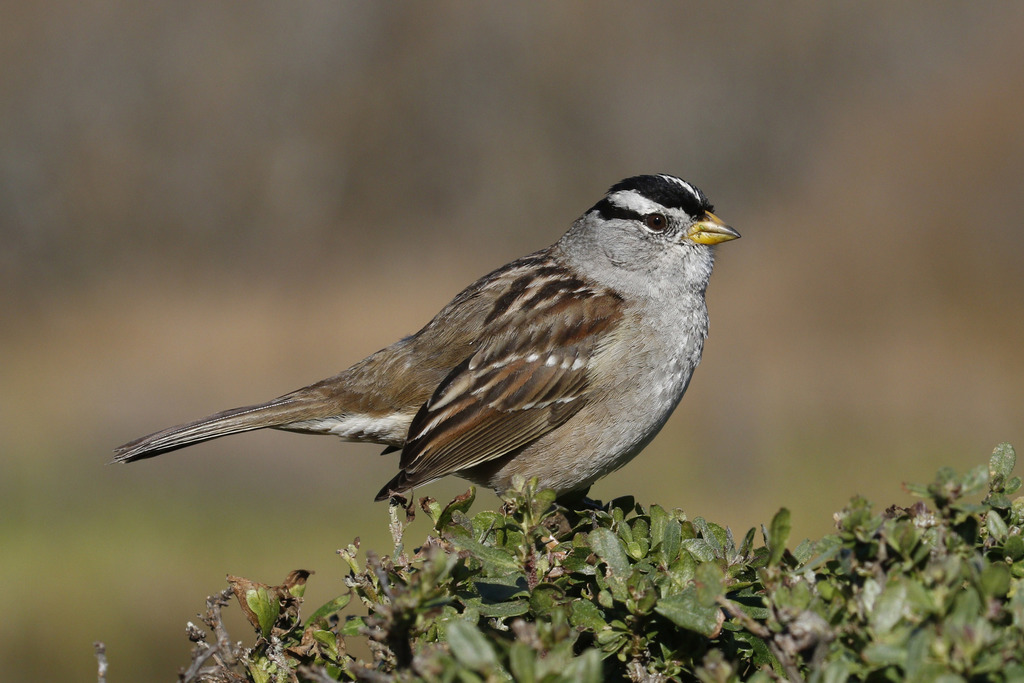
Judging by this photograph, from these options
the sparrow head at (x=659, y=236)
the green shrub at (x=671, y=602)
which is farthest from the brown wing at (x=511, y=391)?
the green shrub at (x=671, y=602)

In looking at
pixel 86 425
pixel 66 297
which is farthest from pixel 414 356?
pixel 66 297

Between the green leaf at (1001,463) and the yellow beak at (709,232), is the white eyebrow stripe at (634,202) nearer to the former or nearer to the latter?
the yellow beak at (709,232)

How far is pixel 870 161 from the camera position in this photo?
14.4m

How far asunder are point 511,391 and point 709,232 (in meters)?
1.06

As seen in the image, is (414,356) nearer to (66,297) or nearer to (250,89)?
(66,297)

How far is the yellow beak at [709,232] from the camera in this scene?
14.0 feet

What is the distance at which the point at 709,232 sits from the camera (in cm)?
429

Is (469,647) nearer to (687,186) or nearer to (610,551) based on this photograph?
(610,551)

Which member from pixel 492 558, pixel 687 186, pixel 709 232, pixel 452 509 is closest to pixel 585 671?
pixel 492 558

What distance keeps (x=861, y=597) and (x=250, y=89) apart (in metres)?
16.6

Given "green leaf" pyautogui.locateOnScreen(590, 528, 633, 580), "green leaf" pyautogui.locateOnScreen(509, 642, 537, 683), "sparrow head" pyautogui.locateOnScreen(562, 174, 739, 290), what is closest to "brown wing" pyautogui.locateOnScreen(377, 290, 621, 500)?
"sparrow head" pyautogui.locateOnScreen(562, 174, 739, 290)

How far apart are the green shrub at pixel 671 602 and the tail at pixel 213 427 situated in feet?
6.09

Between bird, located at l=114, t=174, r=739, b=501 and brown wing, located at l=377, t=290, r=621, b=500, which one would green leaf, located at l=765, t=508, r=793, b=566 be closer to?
bird, located at l=114, t=174, r=739, b=501

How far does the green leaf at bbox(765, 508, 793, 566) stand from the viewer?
5.52ft
